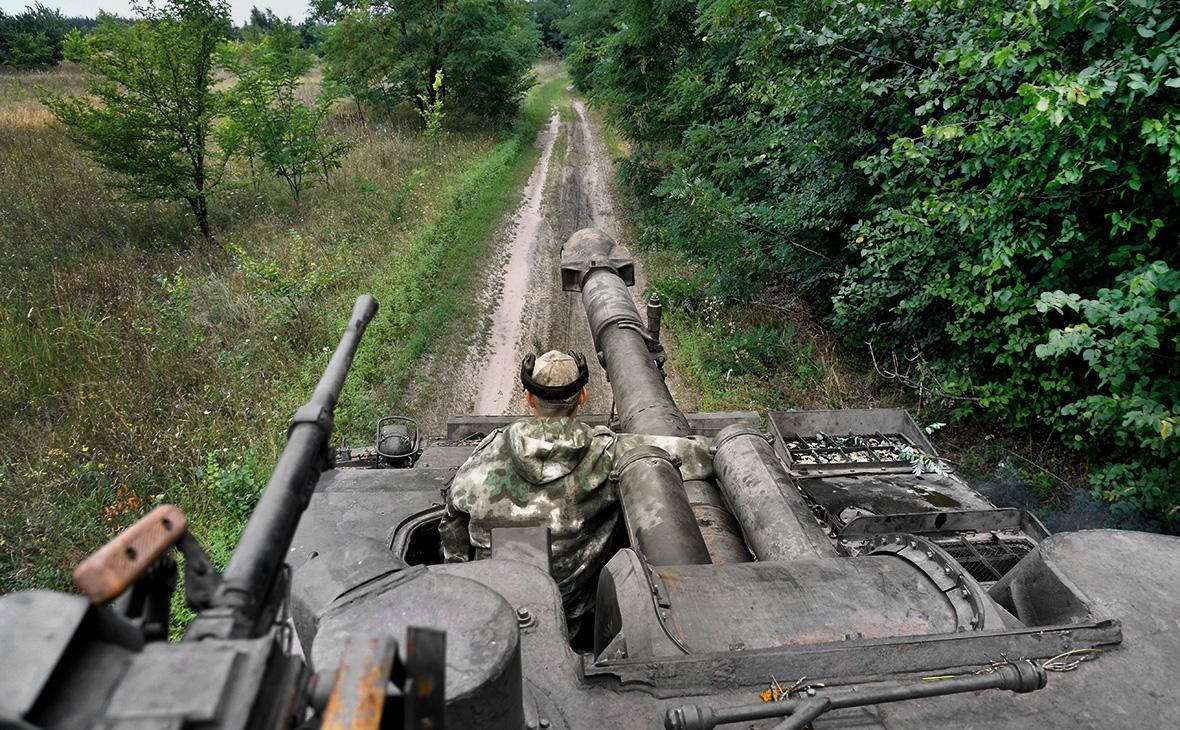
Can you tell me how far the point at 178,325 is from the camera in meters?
9.80

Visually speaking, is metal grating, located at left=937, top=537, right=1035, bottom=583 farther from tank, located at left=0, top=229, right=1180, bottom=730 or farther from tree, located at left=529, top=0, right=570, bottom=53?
tree, located at left=529, top=0, right=570, bottom=53

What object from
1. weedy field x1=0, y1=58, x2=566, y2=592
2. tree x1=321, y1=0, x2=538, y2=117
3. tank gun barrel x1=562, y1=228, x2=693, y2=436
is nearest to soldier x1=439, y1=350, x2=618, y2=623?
tank gun barrel x1=562, y1=228, x2=693, y2=436

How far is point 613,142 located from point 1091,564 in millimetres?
25733

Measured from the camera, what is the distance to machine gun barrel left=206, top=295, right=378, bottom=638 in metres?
1.40

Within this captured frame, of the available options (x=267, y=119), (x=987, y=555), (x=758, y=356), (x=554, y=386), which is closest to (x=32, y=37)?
(x=267, y=119)

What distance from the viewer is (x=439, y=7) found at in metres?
24.2

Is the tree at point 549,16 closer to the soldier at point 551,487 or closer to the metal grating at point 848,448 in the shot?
Result: the metal grating at point 848,448

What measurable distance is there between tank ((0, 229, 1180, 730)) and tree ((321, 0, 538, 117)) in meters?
22.1

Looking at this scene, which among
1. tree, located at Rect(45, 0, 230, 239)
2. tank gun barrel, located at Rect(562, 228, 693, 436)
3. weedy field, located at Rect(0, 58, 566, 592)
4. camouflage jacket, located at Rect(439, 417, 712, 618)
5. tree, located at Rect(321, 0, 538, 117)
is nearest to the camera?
camouflage jacket, located at Rect(439, 417, 712, 618)

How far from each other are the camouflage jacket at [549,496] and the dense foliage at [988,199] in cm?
341

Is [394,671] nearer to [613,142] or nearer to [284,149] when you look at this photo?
[284,149]

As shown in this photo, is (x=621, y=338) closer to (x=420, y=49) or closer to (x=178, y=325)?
(x=178, y=325)

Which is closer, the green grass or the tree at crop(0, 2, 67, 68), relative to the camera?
the green grass

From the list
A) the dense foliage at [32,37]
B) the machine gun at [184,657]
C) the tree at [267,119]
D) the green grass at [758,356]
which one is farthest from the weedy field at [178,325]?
the dense foliage at [32,37]
